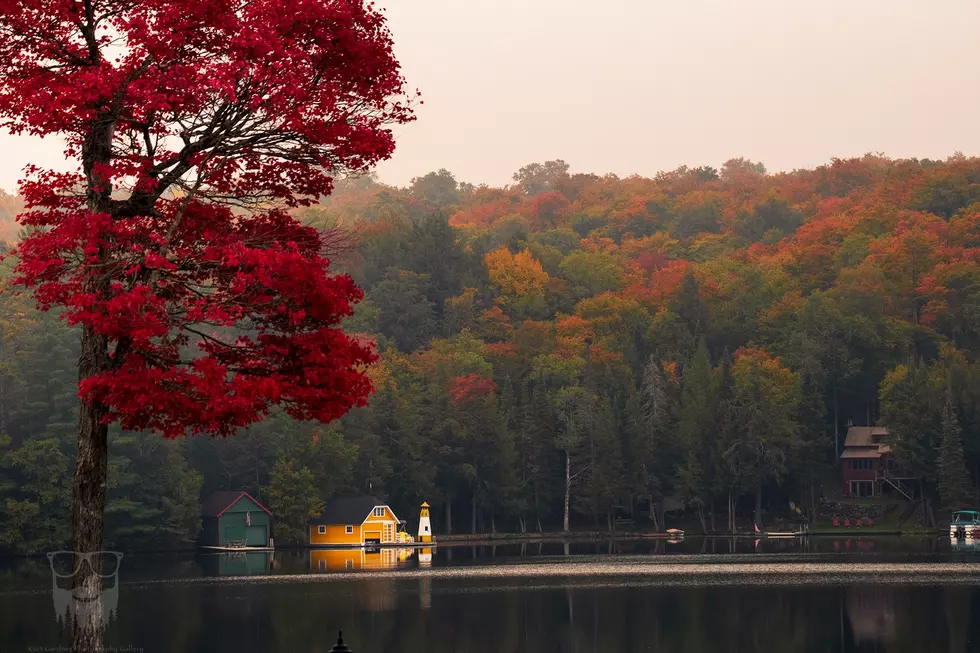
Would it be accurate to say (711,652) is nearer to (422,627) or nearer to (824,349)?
(422,627)

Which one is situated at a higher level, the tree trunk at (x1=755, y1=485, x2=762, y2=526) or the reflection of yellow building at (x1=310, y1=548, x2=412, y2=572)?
the tree trunk at (x1=755, y1=485, x2=762, y2=526)

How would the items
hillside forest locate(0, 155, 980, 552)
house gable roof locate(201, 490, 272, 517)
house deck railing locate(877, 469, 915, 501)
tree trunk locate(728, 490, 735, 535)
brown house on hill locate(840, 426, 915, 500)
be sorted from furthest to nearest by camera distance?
brown house on hill locate(840, 426, 915, 500), house deck railing locate(877, 469, 915, 501), tree trunk locate(728, 490, 735, 535), house gable roof locate(201, 490, 272, 517), hillside forest locate(0, 155, 980, 552)

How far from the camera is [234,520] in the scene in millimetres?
95188

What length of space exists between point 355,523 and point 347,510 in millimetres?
1261

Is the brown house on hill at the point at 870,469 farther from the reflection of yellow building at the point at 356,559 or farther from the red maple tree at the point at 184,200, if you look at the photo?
the red maple tree at the point at 184,200

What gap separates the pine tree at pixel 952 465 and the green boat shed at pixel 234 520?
5208cm

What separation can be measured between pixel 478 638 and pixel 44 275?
29867 mm

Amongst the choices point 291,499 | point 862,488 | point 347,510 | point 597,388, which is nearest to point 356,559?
point 291,499

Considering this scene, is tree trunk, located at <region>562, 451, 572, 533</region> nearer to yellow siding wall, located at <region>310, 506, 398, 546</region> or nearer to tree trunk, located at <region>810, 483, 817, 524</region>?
yellow siding wall, located at <region>310, 506, 398, 546</region>

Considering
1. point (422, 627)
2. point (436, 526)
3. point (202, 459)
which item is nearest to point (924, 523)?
point (436, 526)

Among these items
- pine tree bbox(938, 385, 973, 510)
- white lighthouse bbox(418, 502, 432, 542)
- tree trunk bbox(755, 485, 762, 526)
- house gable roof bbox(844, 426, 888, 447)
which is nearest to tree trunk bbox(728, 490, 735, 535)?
tree trunk bbox(755, 485, 762, 526)

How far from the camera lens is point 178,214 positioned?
57.0 ft

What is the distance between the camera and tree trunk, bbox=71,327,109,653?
1683 cm

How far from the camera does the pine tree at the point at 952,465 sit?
10338cm
